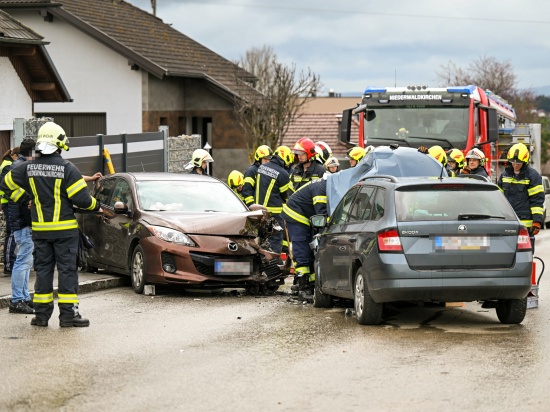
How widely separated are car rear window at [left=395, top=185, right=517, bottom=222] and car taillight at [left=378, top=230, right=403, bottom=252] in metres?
0.16

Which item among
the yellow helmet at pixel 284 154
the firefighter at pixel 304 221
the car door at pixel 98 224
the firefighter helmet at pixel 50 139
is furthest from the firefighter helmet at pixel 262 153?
the firefighter helmet at pixel 50 139

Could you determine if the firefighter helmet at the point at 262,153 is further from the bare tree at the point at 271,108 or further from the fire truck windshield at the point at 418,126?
the bare tree at the point at 271,108

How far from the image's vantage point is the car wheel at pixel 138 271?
46.8ft

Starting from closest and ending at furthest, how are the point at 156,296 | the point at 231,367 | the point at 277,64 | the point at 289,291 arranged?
the point at 231,367, the point at 156,296, the point at 289,291, the point at 277,64

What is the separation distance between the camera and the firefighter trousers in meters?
11.2

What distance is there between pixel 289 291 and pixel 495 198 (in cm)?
460

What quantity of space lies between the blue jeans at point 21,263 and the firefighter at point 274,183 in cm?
501

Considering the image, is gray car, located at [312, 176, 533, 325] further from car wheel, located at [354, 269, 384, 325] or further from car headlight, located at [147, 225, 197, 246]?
car headlight, located at [147, 225, 197, 246]

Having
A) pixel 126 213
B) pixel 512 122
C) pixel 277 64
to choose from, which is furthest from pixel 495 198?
pixel 277 64

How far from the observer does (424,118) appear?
2222 centimetres

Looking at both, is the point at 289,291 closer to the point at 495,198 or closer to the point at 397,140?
the point at 495,198

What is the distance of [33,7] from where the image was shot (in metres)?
33.6

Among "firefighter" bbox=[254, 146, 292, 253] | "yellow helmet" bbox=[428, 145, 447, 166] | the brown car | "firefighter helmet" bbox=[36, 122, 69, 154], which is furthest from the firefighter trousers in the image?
"yellow helmet" bbox=[428, 145, 447, 166]

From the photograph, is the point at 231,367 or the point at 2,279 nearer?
the point at 231,367
